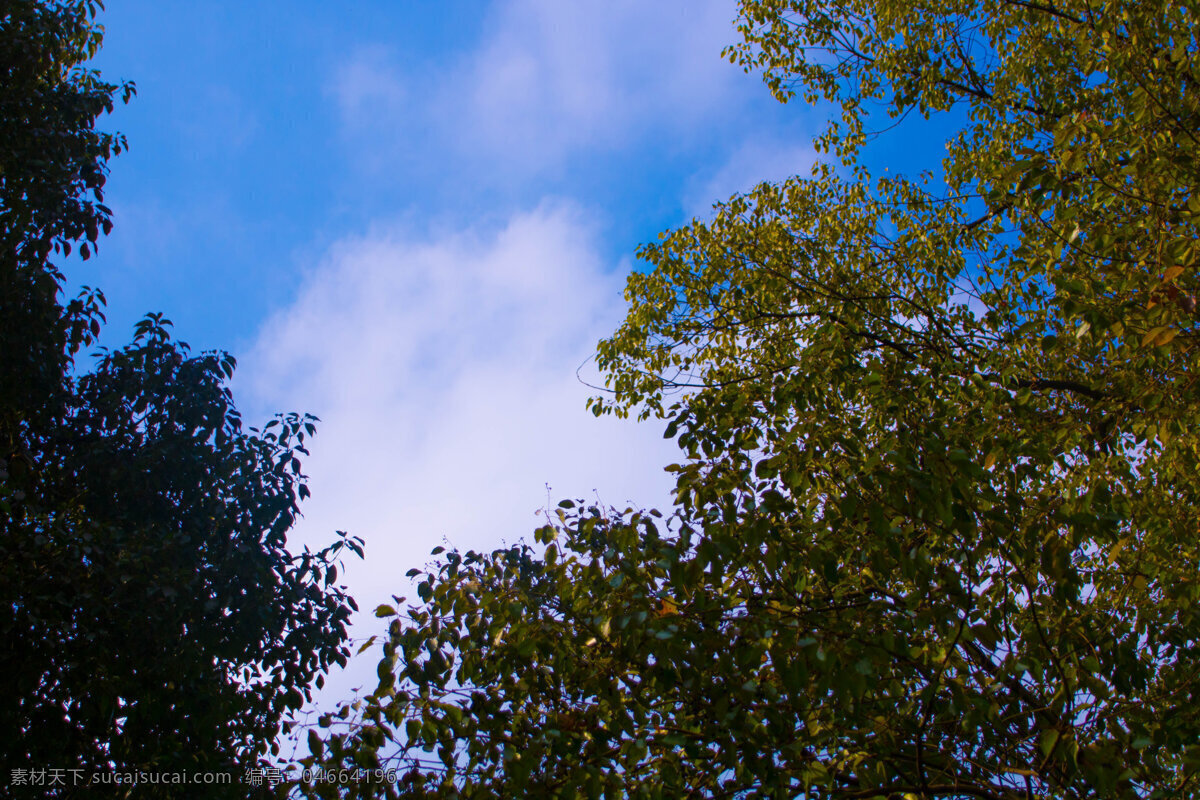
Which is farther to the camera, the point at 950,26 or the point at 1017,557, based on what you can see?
the point at 950,26

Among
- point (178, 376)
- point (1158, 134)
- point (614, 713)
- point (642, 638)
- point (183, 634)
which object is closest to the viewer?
point (642, 638)

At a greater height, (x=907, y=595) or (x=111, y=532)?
(x=111, y=532)

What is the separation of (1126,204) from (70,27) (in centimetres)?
1116

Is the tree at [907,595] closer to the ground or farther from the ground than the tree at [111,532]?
closer to the ground

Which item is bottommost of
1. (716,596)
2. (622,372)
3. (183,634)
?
(716,596)

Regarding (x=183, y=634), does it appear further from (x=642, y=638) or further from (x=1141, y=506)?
(x=1141, y=506)

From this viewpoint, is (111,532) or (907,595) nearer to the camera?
(907,595)

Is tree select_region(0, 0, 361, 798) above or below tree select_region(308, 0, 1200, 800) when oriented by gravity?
above

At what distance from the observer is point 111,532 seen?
283 inches

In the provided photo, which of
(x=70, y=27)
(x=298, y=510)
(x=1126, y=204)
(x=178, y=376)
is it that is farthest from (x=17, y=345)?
(x=1126, y=204)

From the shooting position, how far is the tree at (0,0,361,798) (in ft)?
22.6

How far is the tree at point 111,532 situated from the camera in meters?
6.90

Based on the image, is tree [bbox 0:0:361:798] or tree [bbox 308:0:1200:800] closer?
tree [bbox 308:0:1200:800]

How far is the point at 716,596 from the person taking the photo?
3699mm
